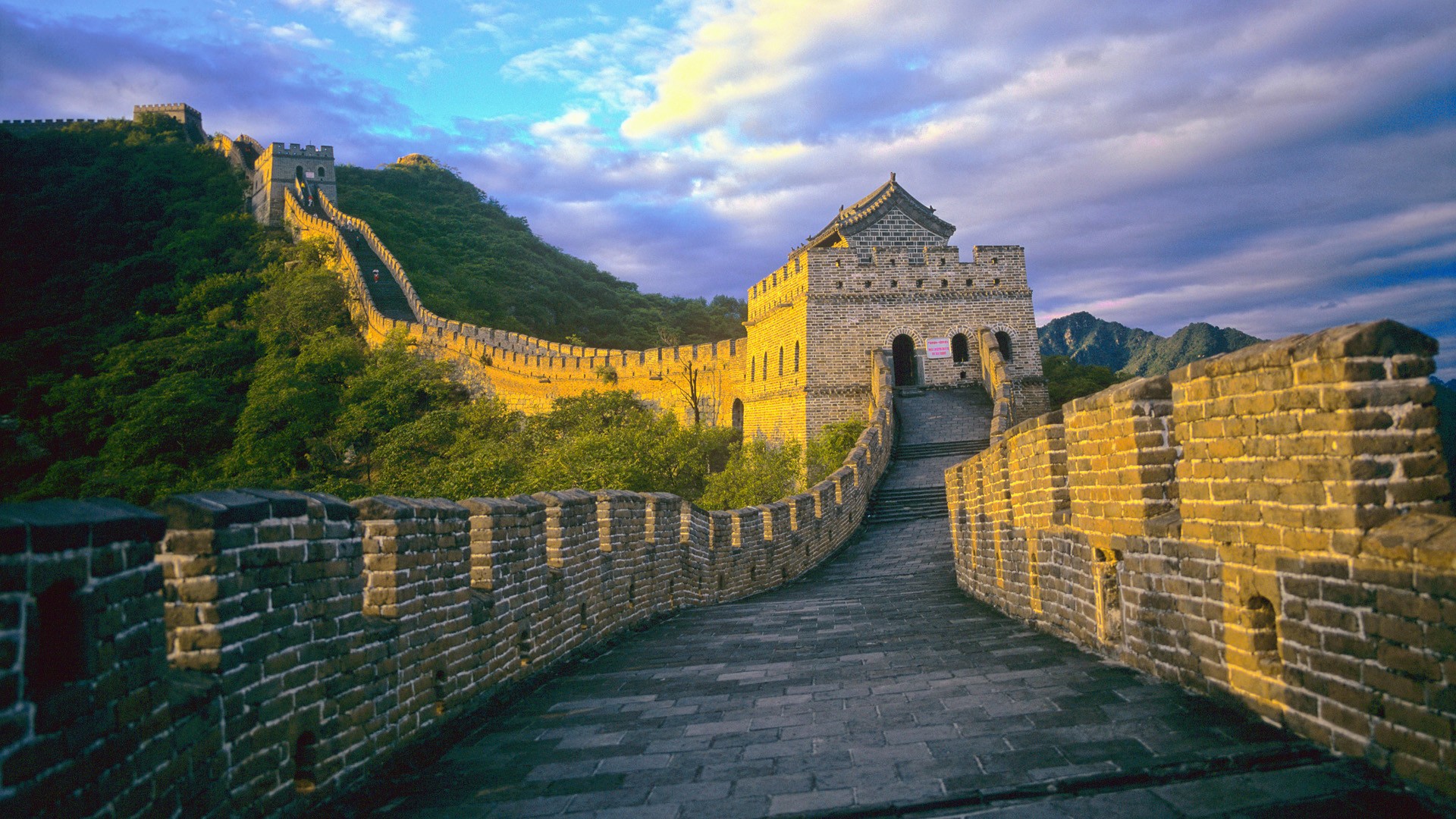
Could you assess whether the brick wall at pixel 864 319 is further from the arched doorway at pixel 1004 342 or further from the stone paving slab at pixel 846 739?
the stone paving slab at pixel 846 739

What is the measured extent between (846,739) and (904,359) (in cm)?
2553

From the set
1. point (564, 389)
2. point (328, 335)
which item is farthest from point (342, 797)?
point (328, 335)

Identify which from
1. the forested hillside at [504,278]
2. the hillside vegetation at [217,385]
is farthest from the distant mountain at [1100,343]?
the forested hillside at [504,278]

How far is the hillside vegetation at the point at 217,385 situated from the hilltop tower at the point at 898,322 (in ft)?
7.64

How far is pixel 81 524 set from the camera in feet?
7.82

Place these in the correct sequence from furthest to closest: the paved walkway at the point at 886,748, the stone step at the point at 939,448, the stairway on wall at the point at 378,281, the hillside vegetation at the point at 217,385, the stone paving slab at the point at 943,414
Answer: the stairway on wall at the point at 378,281 → the hillside vegetation at the point at 217,385 → the stone paving slab at the point at 943,414 → the stone step at the point at 939,448 → the paved walkway at the point at 886,748

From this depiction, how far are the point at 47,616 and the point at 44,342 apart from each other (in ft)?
197

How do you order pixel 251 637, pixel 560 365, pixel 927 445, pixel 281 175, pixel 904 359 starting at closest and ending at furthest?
pixel 251 637 → pixel 927 445 → pixel 904 359 → pixel 560 365 → pixel 281 175

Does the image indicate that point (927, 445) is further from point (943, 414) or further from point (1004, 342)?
point (1004, 342)

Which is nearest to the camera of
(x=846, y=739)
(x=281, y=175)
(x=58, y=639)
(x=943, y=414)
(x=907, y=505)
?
(x=58, y=639)

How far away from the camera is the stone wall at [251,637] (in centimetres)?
227

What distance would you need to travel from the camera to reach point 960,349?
2819 cm

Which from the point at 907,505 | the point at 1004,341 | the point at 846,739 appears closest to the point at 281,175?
the point at 1004,341

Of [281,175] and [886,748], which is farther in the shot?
[281,175]
